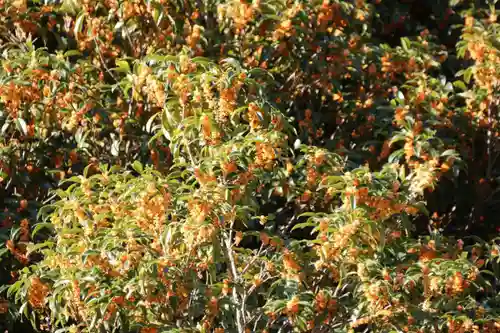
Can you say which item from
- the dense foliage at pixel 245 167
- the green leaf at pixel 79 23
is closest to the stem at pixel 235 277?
the dense foliage at pixel 245 167

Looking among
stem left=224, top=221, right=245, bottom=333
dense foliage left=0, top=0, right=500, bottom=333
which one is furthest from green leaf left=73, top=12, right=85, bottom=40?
stem left=224, top=221, right=245, bottom=333

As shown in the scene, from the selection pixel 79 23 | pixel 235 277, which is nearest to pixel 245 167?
pixel 235 277

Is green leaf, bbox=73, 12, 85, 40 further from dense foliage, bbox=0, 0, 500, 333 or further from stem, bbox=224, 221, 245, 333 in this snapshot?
stem, bbox=224, 221, 245, 333

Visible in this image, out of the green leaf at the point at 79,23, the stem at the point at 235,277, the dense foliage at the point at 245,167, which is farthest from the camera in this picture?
the green leaf at the point at 79,23

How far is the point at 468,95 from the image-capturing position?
6.14m

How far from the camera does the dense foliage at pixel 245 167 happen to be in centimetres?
432

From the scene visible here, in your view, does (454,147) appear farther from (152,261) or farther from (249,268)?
(152,261)

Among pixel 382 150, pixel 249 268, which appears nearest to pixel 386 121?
pixel 382 150

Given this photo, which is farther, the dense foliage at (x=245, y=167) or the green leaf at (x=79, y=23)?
the green leaf at (x=79, y=23)

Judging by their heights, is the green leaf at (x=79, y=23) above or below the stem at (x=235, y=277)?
above

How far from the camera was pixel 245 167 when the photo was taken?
14.2 ft

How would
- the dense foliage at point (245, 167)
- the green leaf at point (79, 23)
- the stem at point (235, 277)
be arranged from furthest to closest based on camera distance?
the green leaf at point (79, 23) → the stem at point (235, 277) → the dense foliage at point (245, 167)

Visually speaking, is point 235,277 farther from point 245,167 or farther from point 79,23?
point 79,23

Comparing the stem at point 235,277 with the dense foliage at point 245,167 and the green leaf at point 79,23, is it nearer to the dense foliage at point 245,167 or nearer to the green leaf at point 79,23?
the dense foliage at point 245,167
